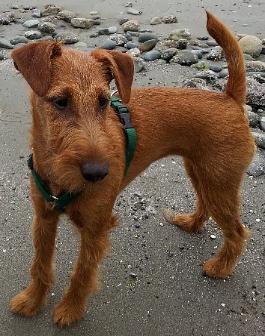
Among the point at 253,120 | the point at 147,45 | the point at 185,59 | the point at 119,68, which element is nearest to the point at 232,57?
the point at 119,68

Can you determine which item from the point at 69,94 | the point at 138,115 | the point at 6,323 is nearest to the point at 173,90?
the point at 138,115

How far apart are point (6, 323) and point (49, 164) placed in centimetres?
135

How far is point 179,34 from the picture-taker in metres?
7.82

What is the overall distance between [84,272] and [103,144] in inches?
46.0

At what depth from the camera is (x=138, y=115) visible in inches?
144

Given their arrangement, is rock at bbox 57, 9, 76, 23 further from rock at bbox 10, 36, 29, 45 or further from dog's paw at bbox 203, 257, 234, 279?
dog's paw at bbox 203, 257, 234, 279

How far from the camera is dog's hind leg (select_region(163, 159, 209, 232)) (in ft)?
14.1

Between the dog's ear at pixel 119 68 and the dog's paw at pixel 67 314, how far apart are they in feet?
5.11

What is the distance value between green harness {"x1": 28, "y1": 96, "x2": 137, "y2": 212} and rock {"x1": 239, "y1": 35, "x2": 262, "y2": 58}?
4.39m

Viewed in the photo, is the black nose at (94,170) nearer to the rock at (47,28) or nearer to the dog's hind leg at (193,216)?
the dog's hind leg at (193,216)

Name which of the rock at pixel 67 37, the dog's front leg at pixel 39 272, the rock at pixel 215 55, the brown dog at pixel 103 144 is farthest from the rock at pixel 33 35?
the dog's front leg at pixel 39 272

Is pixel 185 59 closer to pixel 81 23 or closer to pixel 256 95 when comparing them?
pixel 256 95

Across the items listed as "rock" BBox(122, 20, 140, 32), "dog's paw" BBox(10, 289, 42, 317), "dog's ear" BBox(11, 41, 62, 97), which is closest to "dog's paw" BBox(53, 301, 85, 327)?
"dog's paw" BBox(10, 289, 42, 317)

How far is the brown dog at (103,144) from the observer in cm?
284
